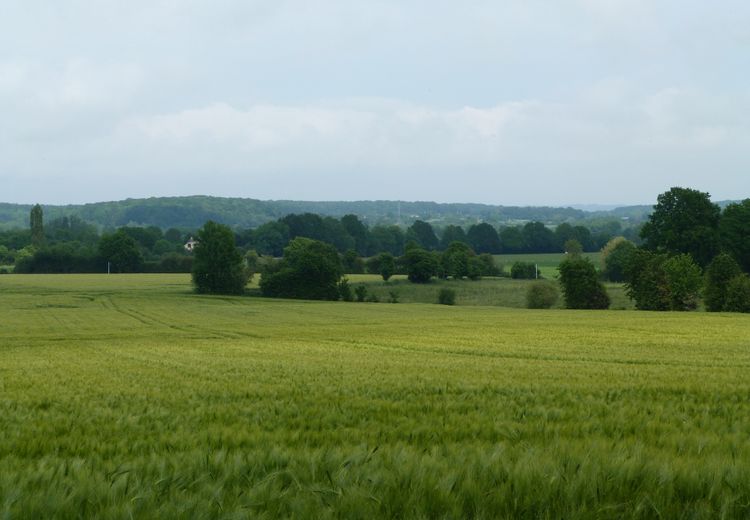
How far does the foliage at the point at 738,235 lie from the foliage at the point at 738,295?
2135 cm

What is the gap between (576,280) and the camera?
310 feet

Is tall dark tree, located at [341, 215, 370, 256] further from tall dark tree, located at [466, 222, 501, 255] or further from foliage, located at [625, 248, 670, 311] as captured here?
foliage, located at [625, 248, 670, 311]

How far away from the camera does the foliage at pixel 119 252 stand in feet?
474

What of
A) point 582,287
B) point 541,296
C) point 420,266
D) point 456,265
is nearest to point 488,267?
point 456,265

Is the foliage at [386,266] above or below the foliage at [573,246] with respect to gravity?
below

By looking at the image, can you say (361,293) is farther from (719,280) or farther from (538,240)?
(538,240)

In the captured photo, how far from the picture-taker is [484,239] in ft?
626

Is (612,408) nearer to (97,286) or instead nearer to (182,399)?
(182,399)

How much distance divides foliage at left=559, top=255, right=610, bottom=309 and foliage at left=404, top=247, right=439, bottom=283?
97.9ft

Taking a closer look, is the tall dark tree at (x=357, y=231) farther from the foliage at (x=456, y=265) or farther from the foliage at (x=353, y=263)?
the foliage at (x=456, y=265)

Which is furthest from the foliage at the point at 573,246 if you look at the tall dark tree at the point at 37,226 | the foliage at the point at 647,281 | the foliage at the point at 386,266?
the tall dark tree at the point at 37,226

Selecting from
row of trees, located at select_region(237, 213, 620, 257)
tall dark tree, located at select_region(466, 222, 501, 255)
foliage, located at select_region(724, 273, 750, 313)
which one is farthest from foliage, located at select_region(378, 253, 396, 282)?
tall dark tree, located at select_region(466, 222, 501, 255)

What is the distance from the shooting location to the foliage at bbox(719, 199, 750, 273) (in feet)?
321

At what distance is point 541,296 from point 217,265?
148 ft
